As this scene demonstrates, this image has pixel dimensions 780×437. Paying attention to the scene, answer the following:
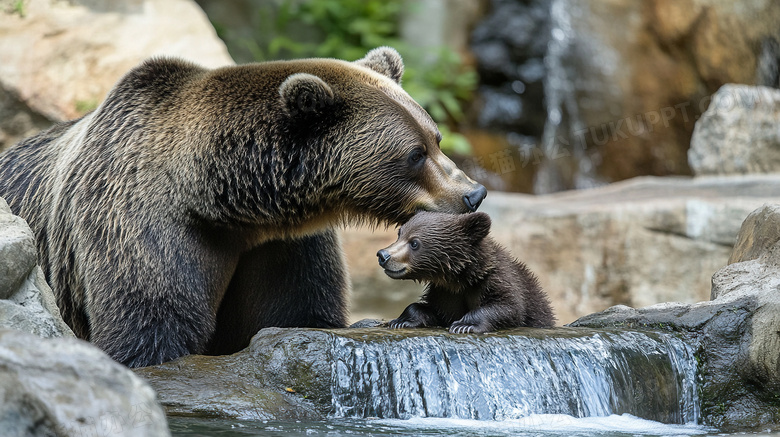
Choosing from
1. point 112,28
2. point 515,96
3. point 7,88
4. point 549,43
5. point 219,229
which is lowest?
point 219,229

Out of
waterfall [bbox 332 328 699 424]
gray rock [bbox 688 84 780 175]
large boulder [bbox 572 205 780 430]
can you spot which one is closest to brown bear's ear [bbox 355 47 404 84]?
waterfall [bbox 332 328 699 424]

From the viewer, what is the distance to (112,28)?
425 inches

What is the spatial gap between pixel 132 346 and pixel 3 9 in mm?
7204

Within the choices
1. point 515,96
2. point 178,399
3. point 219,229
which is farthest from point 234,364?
point 515,96

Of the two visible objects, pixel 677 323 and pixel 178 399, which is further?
pixel 677 323

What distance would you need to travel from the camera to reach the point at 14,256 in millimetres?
4121

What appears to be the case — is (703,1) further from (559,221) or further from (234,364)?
(234,364)

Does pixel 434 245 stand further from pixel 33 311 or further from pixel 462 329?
pixel 33 311

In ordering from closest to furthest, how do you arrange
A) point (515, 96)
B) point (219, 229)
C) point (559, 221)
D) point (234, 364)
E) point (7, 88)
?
point (234, 364)
point (219, 229)
point (7, 88)
point (559, 221)
point (515, 96)

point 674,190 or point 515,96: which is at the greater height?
point 515,96

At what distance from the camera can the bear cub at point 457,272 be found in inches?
207

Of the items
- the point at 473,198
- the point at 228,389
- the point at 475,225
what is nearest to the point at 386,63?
the point at 473,198

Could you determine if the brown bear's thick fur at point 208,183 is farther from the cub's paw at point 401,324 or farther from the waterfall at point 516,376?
the waterfall at point 516,376

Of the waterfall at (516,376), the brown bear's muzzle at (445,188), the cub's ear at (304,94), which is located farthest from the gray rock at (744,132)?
the cub's ear at (304,94)
